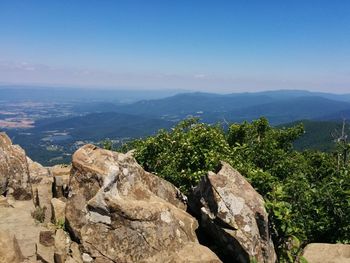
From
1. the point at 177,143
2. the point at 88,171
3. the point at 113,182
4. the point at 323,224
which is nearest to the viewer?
the point at 113,182

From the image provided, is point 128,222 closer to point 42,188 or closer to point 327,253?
point 327,253

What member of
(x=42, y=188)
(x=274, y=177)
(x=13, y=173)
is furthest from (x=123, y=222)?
(x=274, y=177)

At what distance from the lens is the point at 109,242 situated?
15.0 m

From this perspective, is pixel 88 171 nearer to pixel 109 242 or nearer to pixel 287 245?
pixel 109 242

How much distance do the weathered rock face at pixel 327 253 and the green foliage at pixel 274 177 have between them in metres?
0.62

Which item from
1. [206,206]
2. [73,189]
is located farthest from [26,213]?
[206,206]

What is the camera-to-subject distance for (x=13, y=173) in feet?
70.4

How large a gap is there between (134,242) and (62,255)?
290 cm

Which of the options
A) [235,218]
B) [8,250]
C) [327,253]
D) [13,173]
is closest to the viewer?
[8,250]

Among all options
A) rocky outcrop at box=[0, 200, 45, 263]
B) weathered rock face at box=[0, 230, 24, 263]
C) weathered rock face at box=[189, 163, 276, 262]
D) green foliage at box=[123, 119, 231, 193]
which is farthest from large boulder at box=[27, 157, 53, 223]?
weathered rock face at box=[189, 163, 276, 262]

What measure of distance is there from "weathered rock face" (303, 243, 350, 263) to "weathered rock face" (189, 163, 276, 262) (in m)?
1.72

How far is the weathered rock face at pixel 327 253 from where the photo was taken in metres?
15.7

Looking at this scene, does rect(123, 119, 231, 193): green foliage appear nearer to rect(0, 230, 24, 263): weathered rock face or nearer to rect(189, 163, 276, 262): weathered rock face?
rect(189, 163, 276, 262): weathered rock face

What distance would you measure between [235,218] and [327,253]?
4.60 meters
